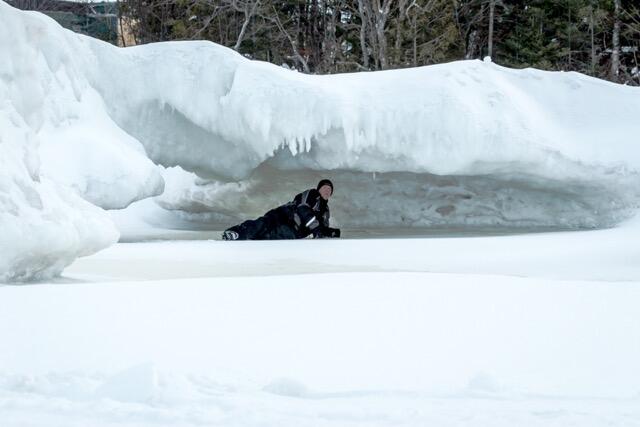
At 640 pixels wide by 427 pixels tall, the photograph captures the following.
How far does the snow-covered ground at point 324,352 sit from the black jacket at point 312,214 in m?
4.06

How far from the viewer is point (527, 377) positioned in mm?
2887

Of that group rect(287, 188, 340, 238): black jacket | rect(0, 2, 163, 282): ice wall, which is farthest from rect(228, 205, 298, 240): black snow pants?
rect(0, 2, 163, 282): ice wall

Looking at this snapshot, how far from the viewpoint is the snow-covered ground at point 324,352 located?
Result: 254cm

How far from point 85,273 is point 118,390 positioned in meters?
3.35

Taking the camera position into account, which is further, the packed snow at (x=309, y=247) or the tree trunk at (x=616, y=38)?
the tree trunk at (x=616, y=38)

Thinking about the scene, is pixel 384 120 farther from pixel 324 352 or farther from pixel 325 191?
pixel 324 352

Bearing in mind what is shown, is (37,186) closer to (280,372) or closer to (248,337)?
(248,337)

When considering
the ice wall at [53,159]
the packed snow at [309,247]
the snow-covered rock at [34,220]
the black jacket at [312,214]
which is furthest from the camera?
the black jacket at [312,214]

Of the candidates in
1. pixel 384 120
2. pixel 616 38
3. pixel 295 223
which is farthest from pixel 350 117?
pixel 616 38

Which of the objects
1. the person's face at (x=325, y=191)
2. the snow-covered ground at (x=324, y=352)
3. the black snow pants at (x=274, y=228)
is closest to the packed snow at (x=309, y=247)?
the snow-covered ground at (x=324, y=352)

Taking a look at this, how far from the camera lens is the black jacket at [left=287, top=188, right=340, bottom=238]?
9.00m

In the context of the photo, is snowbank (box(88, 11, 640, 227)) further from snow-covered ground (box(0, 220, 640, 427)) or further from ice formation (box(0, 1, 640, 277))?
snow-covered ground (box(0, 220, 640, 427))

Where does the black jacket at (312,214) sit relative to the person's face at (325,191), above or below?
below

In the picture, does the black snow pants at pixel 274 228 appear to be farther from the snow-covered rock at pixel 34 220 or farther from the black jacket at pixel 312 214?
the snow-covered rock at pixel 34 220
